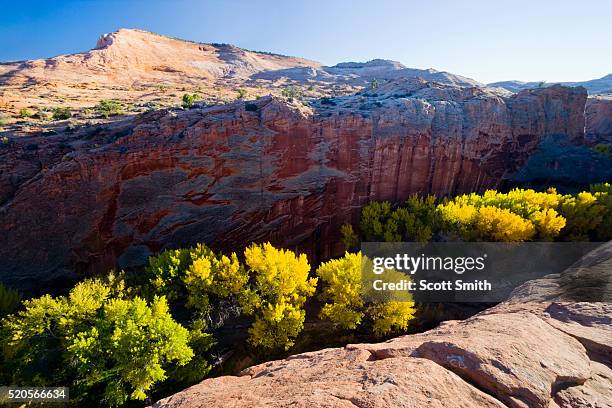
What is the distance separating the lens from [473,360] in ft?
28.1

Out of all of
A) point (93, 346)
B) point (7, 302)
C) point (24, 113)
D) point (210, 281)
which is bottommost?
point (7, 302)

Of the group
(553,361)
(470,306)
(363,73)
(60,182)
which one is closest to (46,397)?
(60,182)

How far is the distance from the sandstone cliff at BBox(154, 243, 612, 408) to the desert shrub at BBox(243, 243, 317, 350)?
26.6ft

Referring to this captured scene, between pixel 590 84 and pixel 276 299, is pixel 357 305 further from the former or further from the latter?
pixel 590 84

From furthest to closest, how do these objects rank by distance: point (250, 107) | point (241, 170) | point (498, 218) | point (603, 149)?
1. point (603, 149)
2. point (250, 107)
3. point (241, 170)
4. point (498, 218)

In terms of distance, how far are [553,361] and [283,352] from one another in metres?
17.1

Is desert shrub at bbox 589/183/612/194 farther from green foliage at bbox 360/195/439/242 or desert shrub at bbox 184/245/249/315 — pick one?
desert shrub at bbox 184/245/249/315

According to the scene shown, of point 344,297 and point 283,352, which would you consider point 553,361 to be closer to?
point 344,297

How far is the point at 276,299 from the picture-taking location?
22297 millimetres

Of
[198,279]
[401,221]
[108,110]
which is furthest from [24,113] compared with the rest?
[401,221]

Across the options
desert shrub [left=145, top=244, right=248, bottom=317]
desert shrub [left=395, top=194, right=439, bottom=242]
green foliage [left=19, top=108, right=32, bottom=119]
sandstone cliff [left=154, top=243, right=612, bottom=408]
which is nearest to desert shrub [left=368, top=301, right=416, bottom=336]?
sandstone cliff [left=154, top=243, right=612, bottom=408]

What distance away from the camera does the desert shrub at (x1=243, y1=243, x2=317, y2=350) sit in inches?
824

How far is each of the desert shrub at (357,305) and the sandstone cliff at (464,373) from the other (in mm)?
8975

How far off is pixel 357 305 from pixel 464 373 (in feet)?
46.1
